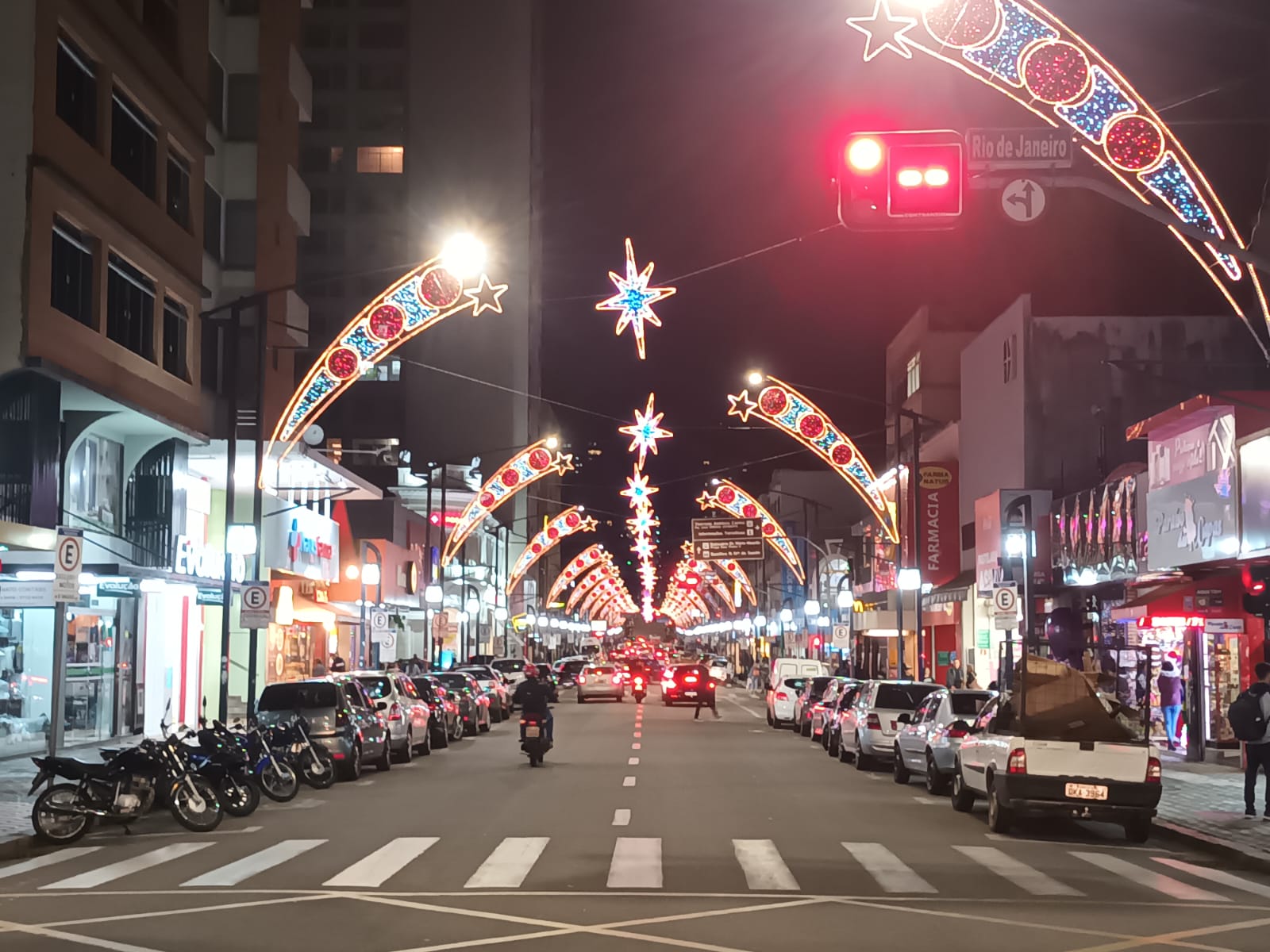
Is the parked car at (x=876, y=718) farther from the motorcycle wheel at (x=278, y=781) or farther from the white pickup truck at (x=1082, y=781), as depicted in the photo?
the motorcycle wheel at (x=278, y=781)

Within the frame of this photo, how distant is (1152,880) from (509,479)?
4825cm

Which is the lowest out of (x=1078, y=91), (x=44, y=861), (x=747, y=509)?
(x=44, y=861)

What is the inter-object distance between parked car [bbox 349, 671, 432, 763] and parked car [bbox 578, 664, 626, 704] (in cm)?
3210

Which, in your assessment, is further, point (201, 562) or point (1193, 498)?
point (201, 562)

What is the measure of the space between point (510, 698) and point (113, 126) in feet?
92.3

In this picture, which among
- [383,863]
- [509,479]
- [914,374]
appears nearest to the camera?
[383,863]

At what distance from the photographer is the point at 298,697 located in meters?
27.5

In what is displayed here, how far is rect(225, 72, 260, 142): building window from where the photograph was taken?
4612cm

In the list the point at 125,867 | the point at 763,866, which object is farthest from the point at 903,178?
the point at 125,867

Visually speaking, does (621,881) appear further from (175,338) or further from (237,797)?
(175,338)

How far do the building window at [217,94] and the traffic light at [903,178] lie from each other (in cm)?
3407

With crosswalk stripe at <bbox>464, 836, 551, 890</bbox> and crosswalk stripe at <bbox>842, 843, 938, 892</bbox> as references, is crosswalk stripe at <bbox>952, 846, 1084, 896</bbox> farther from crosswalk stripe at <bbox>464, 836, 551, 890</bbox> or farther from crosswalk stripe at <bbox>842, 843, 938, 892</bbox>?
crosswalk stripe at <bbox>464, 836, 551, 890</bbox>

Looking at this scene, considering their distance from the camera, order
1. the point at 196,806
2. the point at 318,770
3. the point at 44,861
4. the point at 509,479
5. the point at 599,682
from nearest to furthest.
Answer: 1. the point at 44,861
2. the point at 196,806
3. the point at 318,770
4. the point at 509,479
5. the point at 599,682

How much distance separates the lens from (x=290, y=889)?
13977mm
